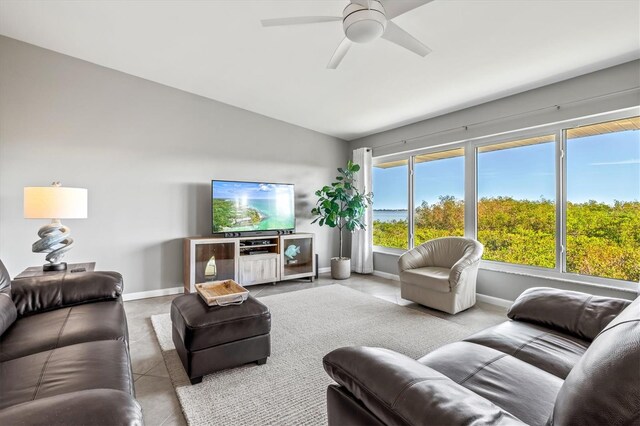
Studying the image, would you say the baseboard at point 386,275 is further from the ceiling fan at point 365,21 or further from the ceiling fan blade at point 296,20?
the ceiling fan blade at point 296,20

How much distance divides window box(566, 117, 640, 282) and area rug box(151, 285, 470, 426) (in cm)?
157

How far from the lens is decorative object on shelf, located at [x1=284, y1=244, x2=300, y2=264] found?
4.63 m

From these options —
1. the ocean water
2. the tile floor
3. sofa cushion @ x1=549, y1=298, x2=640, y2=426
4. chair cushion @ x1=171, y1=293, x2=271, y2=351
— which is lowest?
the tile floor

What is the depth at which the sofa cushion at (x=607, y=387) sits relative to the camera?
1.98ft

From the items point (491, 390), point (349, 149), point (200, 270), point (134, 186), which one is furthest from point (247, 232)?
point (491, 390)

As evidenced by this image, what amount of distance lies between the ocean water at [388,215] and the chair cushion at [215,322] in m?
3.38

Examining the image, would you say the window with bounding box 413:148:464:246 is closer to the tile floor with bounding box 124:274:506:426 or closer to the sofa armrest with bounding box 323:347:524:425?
the tile floor with bounding box 124:274:506:426

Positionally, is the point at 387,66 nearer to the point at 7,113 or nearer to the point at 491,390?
the point at 491,390

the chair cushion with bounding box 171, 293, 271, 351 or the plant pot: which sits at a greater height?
the chair cushion with bounding box 171, 293, 271, 351

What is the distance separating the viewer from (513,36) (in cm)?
240

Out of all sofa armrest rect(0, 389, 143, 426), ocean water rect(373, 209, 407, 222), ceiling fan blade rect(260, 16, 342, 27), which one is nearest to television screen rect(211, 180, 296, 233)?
ocean water rect(373, 209, 407, 222)

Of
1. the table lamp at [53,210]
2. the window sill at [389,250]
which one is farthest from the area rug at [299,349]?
the window sill at [389,250]

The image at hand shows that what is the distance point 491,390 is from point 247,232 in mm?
3696

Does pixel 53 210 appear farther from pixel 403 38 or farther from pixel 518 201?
pixel 518 201
